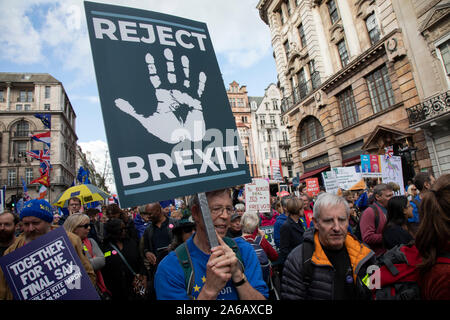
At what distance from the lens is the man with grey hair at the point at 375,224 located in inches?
141

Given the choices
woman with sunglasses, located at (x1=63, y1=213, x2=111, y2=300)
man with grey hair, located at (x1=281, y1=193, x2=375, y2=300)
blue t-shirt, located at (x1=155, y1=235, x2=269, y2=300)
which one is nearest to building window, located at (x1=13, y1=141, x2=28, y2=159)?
woman with sunglasses, located at (x1=63, y1=213, x2=111, y2=300)

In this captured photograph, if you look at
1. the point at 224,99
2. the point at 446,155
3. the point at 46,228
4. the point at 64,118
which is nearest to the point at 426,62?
the point at 446,155

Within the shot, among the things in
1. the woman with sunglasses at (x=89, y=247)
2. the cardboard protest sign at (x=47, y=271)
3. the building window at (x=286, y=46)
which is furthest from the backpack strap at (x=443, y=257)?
the building window at (x=286, y=46)

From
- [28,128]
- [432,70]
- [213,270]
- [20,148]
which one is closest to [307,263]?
[213,270]

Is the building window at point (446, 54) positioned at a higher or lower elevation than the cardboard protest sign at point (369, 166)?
higher

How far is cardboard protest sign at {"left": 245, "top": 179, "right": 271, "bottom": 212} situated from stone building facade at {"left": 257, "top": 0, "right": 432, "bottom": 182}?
1001 centimetres

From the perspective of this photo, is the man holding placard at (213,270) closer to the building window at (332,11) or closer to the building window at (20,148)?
the building window at (332,11)

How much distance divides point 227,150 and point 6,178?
5705 centimetres

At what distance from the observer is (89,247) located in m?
3.67

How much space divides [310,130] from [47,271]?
23211mm

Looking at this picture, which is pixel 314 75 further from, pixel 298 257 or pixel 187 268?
pixel 187 268

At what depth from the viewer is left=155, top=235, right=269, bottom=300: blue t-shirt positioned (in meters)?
1.57

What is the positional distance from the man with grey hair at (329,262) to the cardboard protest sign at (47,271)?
1703 millimetres

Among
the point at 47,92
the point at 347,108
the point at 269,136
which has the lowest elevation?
the point at 347,108
